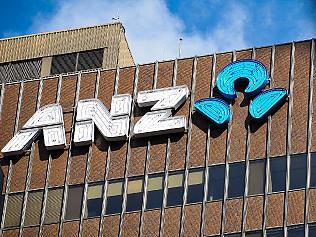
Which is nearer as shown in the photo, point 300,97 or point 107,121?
point 300,97

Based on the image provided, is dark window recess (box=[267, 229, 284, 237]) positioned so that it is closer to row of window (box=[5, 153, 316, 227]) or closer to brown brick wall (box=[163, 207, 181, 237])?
row of window (box=[5, 153, 316, 227])

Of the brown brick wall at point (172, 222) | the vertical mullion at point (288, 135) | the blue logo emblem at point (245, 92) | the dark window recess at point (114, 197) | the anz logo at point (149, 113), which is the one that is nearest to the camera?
the vertical mullion at point (288, 135)

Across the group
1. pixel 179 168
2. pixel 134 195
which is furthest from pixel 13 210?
pixel 179 168

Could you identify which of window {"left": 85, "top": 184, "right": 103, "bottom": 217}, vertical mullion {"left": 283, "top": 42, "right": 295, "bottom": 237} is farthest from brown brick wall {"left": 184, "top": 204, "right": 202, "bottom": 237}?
window {"left": 85, "top": 184, "right": 103, "bottom": 217}

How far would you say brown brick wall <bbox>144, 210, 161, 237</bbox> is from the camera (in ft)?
267

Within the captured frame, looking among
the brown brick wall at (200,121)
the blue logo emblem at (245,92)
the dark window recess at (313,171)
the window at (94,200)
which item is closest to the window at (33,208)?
the window at (94,200)

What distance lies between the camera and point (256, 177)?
81000 millimetres

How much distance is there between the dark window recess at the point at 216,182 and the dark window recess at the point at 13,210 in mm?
13461

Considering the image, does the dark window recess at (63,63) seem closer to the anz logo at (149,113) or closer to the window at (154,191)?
the anz logo at (149,113)

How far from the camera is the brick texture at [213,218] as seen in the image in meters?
79.8

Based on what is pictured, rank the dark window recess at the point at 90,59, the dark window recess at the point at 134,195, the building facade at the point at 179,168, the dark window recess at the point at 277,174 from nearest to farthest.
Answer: the building facade at the point at 179,168
the dark window recess at the point at 277,174
the dark window recess at the point at 134,195
the dark window recess at the point at 90,59

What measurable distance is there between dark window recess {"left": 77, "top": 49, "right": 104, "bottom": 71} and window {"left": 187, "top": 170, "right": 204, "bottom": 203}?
17.7m

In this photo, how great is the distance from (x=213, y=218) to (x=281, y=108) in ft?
27.9

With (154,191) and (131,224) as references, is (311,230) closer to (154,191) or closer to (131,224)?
(154,191)
